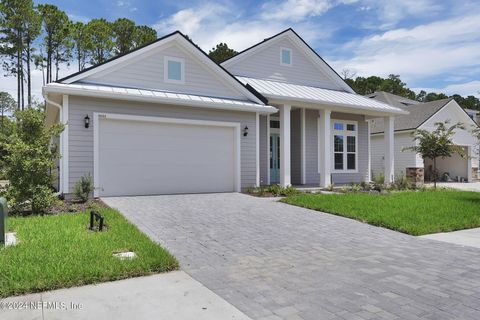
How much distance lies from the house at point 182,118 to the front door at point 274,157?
0.04 meters

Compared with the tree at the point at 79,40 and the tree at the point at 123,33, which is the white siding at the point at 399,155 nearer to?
the tree at the point at 123,33

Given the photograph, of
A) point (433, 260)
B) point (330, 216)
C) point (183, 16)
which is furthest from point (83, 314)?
point (183, 16)

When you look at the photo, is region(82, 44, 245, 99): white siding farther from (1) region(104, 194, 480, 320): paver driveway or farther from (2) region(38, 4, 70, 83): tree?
(2) region(38, 4, 70, 83): tree

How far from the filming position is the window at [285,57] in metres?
16.5

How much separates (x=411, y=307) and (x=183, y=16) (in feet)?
50.7

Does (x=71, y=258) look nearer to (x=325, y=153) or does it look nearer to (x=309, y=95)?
(x=325, y=153)

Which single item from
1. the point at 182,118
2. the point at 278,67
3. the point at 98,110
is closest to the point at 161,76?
the point at 182,118

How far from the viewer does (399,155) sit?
22.7m

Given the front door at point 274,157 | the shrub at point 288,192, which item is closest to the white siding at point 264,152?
the front door at point 274,157

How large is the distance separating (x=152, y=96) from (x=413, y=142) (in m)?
17.1

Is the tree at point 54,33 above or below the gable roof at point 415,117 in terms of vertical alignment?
above

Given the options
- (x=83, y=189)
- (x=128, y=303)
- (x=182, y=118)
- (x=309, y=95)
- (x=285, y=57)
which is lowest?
(x=128, y=303)

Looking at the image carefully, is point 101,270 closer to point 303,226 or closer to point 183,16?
point 303,226

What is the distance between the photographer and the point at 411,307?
347 cm
